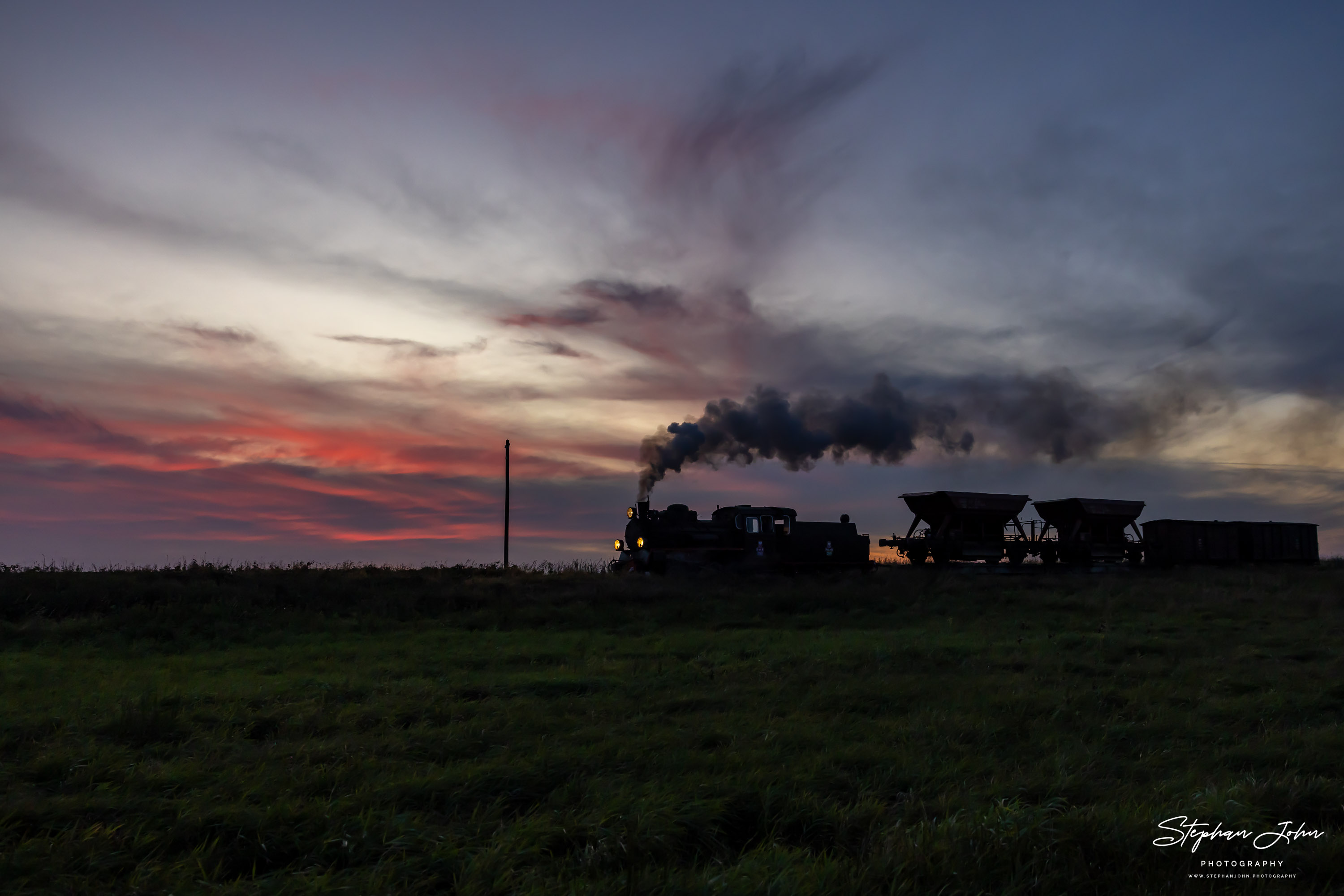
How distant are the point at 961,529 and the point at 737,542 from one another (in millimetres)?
12430

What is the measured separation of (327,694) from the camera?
33.8ft

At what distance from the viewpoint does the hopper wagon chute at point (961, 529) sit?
37.0 metres

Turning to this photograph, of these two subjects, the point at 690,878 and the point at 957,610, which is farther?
the point at 957,610

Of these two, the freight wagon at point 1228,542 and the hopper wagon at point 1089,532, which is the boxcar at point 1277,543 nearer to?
the freight wagon at point 1228,542

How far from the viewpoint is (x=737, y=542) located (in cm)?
3127

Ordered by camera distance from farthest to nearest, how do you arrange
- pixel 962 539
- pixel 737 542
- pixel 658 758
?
1. pixel 962 539
2. pixel 737 542
3. pixel 658 758

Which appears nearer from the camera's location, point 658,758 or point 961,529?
point 658,758

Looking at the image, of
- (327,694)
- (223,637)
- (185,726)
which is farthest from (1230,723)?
(223,637)

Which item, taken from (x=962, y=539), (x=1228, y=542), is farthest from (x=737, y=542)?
(x=1228, y=542)

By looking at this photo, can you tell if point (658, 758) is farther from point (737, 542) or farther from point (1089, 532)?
point (1089, 532)

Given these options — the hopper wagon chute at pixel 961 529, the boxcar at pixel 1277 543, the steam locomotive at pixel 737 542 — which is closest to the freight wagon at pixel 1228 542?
the boxcar at pixel 1277 543

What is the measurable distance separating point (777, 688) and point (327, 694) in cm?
569

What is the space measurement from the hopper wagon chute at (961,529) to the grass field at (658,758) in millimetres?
19555

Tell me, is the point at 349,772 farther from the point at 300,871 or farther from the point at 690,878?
the point at 690,878
